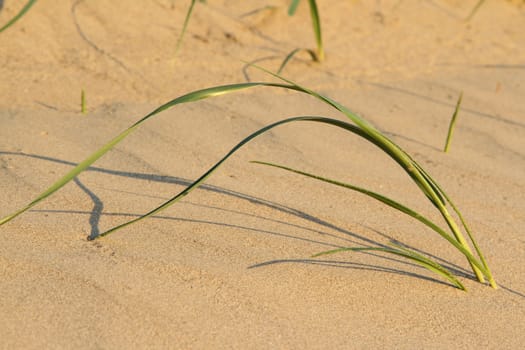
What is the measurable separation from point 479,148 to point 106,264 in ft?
3.84

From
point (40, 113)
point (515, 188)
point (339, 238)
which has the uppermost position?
point (515, 188)

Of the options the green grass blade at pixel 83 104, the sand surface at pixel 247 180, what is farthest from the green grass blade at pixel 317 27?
the green grass blade at pixel 83 104

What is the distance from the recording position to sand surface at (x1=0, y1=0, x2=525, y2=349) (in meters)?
1.30

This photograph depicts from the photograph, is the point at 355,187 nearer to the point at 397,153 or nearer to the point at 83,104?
the point at 397,153

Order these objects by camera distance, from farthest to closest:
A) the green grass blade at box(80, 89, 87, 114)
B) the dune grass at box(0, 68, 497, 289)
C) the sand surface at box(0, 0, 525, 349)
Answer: the green grass blade at box(80, 89, 87, 114)
the sand surface at box(0, 0, 525, 349)
the dune grass at box(0, 68, 497, 289)

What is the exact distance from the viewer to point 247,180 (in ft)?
5.90

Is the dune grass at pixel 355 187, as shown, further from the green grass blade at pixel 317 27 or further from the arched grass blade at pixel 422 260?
the green grass blade at pixel 317 27

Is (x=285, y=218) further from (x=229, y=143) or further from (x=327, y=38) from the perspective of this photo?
(x=327, y=38)

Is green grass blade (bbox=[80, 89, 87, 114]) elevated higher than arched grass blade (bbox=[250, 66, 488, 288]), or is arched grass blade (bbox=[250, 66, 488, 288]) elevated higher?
arched grass blade (bbox=[250, 66, 488, 288])

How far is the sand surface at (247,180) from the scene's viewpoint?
130 cm

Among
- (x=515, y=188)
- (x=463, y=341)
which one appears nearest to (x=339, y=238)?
(x=463, y=341)

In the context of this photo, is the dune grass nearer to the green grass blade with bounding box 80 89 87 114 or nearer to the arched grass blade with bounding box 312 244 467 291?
the arched grass blade with bounding box 312 244 467 291

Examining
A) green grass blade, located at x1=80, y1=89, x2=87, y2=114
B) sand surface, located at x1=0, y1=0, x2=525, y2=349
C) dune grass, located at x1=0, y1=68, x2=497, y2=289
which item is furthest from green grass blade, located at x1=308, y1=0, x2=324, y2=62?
dune grass, located at x1=0, y1=68, x2=497, y2=289

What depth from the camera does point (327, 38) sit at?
2826 millimetres
